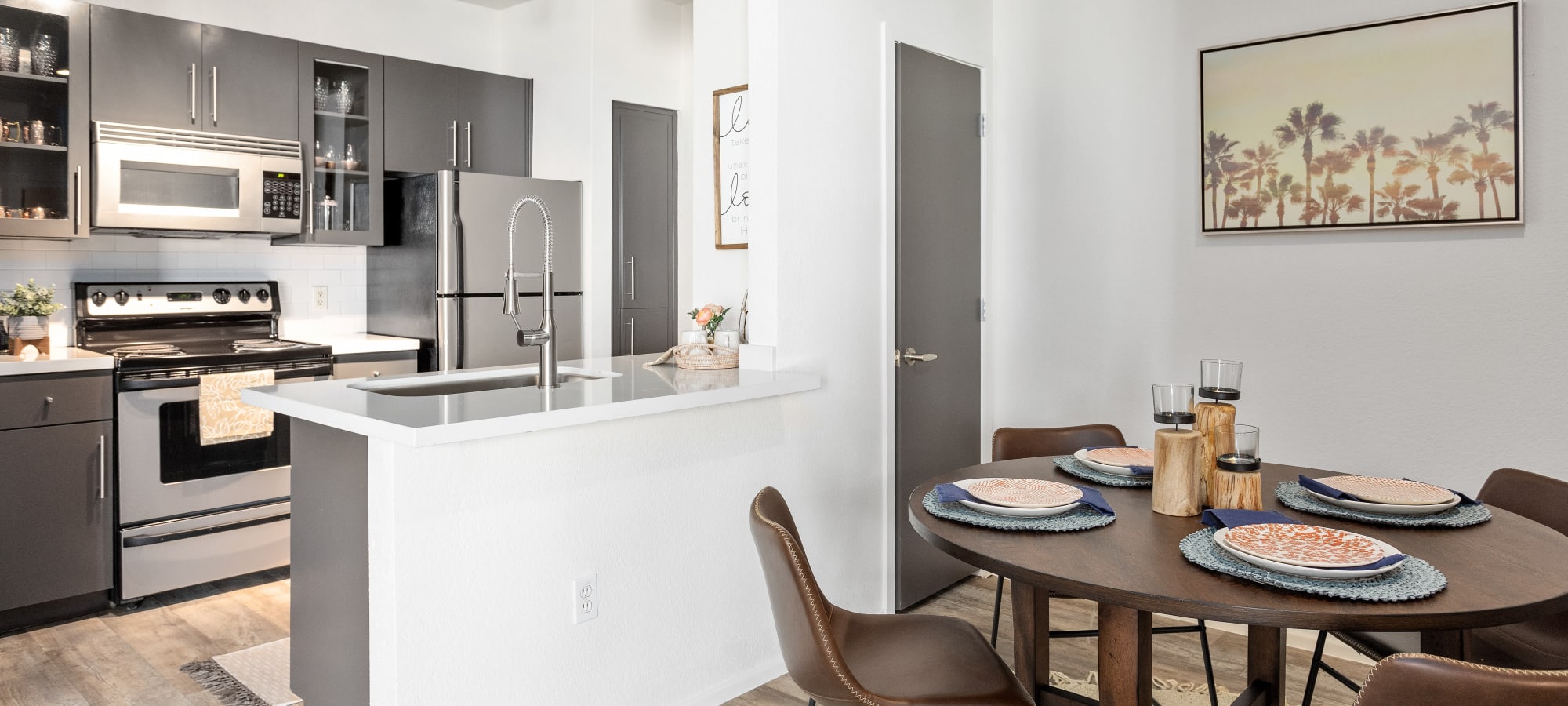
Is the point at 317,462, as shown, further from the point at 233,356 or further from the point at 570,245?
the point at 570,245

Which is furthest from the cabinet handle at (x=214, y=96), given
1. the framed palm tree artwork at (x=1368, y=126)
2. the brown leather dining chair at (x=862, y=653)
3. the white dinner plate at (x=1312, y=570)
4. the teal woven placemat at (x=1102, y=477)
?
the white dinner plate at (x=1312, y=570)

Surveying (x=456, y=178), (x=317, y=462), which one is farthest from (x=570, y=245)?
(x=317, y=462)

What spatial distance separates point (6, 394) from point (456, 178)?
1.75 metres

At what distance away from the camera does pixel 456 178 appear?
4.16 m

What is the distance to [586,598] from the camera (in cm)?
226

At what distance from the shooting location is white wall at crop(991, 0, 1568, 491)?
266 centimetres

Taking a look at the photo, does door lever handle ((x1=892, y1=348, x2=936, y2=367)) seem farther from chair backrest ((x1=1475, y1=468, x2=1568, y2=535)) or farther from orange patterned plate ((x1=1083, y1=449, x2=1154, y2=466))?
chair backrest ((x1=1475, y1=468, x2=1568, y2=535))

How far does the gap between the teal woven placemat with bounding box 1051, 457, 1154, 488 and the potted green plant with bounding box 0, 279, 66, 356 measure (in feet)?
11.4

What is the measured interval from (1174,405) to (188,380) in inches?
132

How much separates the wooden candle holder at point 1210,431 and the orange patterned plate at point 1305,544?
0.22 metres

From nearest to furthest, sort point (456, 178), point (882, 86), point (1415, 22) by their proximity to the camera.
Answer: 1. point (1415, 22)
2. point (882, 86)
3. point (456, 178)

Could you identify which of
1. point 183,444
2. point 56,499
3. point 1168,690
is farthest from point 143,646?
point 1168,690

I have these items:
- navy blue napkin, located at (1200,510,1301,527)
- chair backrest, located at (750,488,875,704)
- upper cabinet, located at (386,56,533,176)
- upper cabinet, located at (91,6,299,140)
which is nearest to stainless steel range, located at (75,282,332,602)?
upper cabinet, located at (91,6,299,140)

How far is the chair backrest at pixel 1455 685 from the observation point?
3.62ft
